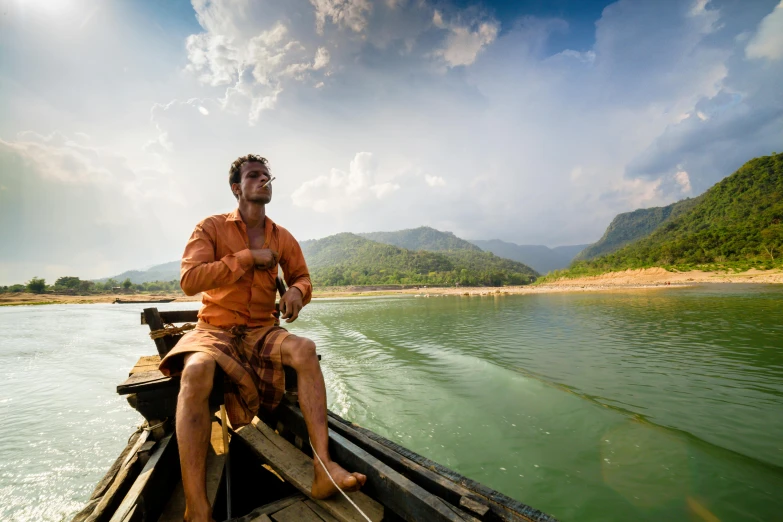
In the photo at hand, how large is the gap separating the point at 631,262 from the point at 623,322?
81.1 m

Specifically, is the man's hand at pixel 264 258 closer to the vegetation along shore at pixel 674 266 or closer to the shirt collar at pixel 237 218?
the shirt collar at pixel 237 218

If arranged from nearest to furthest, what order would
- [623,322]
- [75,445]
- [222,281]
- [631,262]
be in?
1. [222,281]
2. [75,445]
3. [623,322]
4. [631,262]

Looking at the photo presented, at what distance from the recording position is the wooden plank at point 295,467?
196 centimetres

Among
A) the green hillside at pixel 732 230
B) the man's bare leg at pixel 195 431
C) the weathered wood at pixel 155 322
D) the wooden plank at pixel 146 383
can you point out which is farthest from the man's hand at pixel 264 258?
the green hillside at pixel 732 230

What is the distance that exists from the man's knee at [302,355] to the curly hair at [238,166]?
1991 mm

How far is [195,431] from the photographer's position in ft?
6.68

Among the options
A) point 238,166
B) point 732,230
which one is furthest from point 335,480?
point 732,230

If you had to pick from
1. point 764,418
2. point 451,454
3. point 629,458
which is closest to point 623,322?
point 764,418

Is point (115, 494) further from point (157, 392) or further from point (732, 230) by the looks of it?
point (732, 230)

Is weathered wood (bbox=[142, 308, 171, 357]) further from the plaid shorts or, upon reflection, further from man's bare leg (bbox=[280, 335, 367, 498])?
man's bare leg (bbox=[280, 335, 367, 498])

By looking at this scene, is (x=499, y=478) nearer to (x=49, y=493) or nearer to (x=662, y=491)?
(x=662, y=491)

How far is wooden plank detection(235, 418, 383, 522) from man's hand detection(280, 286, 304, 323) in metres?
1.21

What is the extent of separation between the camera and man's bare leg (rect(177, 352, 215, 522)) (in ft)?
6.20

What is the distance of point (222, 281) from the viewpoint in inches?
104
